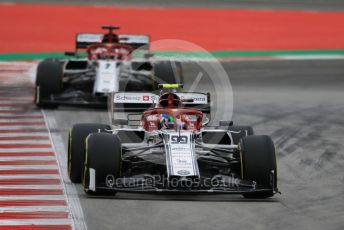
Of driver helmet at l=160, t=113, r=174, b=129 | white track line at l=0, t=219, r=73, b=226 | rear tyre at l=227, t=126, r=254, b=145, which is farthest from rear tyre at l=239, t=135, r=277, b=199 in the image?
white track line at l=0, t=219, r=73, b=226

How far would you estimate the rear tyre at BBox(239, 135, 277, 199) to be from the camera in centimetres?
1591

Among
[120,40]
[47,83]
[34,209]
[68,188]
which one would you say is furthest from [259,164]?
[120,40]

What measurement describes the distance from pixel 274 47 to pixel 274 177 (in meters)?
22.2

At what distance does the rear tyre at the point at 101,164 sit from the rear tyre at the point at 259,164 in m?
1.84

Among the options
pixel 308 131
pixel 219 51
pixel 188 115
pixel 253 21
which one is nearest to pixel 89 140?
pixel 188 115

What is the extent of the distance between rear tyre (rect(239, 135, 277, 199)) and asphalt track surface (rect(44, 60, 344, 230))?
9.9 inches

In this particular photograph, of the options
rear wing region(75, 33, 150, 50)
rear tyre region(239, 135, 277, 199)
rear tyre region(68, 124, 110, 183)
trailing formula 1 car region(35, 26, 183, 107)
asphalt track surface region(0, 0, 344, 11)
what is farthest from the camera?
asphalt track surface region(0, 0, 344, 11)

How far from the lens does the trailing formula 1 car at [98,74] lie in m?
25.4

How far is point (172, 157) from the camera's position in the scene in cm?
1596

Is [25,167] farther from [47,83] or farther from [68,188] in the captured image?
[47,83]

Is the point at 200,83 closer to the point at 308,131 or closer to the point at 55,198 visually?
the point at 308,131

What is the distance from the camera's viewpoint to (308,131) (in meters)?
23.1

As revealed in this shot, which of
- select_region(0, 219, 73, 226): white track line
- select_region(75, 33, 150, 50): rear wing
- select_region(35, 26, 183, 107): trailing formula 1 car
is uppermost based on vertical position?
select_region(75, 33, 150, 50): rear wing

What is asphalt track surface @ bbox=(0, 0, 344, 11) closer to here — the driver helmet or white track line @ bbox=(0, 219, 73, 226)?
the driver helmet
